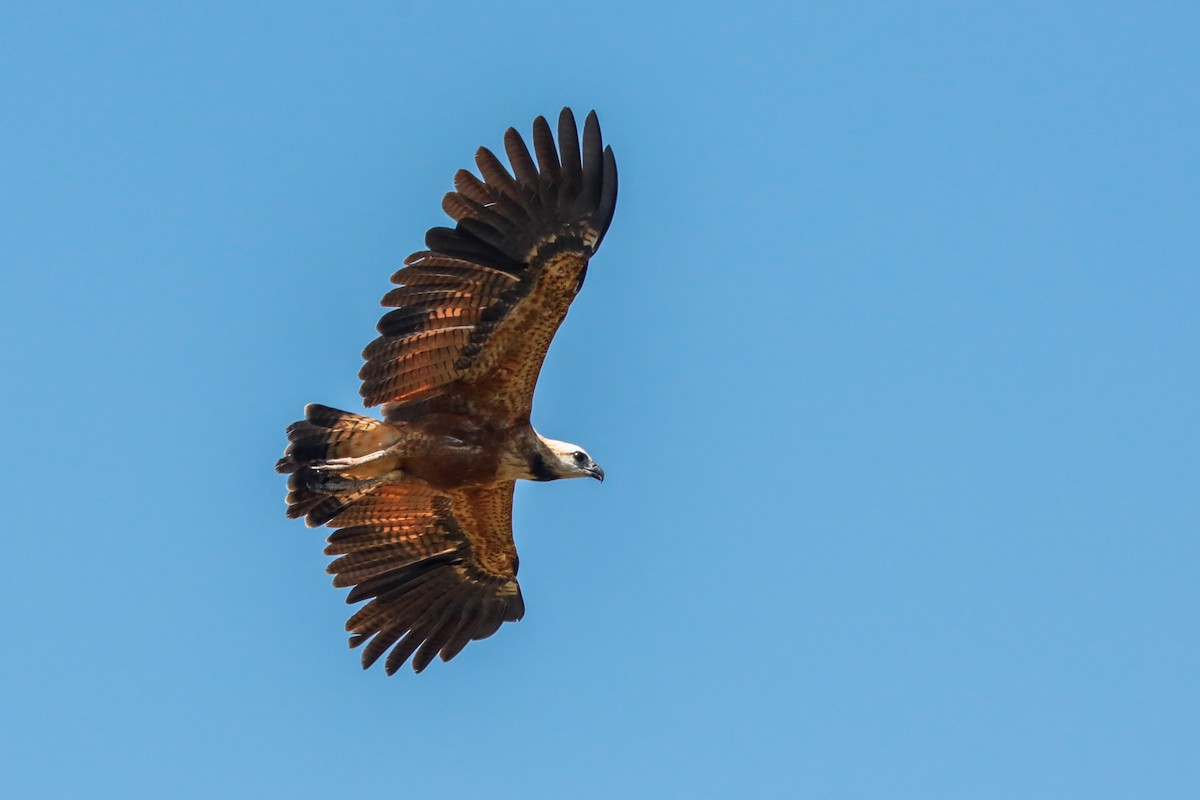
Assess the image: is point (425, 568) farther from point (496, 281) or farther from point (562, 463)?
point (496, 281)

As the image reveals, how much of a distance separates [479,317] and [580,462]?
1.93m

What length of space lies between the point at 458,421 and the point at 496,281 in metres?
1.67

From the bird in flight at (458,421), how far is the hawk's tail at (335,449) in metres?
0.01

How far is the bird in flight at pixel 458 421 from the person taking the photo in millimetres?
17625

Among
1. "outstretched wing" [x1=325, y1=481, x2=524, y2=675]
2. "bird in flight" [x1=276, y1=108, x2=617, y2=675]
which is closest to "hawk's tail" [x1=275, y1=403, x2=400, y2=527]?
"bird in flight" [x1=276, y1=108, x2=617, y2=675]

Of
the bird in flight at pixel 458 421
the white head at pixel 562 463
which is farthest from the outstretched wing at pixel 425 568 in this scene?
the white head at pixel 562 463

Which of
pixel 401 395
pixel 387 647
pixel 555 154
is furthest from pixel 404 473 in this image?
pixel 555 154

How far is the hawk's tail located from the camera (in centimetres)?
1889

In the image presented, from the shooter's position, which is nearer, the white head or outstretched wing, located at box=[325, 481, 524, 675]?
the white head

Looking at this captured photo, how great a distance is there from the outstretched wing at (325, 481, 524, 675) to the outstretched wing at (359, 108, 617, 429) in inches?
60.7

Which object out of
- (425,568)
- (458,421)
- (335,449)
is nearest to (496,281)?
(458,421)

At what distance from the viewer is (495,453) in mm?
18922

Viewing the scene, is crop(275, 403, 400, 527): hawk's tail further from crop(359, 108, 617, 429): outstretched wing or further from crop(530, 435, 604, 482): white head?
crop(530, 435, 604, 482): white head

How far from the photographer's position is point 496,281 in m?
18.1
